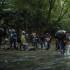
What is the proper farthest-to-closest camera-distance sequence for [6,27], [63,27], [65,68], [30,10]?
[63,27]
[30,10]
[6,27]
[65,68]

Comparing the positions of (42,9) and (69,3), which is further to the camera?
(69,3)

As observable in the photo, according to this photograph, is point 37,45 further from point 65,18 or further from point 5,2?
point 65,18

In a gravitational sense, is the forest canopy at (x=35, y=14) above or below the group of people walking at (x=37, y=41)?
above

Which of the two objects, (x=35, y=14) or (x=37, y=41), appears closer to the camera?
(x=37, y=41)

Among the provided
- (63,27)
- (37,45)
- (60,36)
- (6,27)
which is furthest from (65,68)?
(63,27)

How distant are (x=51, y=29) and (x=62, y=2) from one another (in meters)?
4.45

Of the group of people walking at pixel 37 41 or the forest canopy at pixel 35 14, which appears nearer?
the group of people walking at pixel 37 41

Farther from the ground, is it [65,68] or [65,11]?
[65,11]

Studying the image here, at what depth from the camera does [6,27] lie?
38094 mm

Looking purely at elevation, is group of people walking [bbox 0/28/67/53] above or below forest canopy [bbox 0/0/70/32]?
below

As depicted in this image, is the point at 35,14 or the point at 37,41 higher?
the point at 35,14

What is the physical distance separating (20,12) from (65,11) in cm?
857

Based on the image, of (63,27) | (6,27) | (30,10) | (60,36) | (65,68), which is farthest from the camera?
(63,27)

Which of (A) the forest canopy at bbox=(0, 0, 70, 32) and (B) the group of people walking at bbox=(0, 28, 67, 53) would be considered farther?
(A) the forest canopy at bbox=(0, 0, 70, 32)
